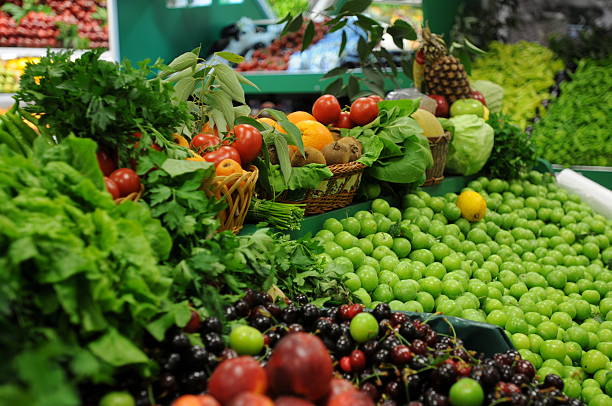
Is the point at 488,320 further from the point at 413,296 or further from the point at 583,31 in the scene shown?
the point at 583,31

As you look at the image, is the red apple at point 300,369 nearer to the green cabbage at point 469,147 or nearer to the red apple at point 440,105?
the green cabbage at point 469,147

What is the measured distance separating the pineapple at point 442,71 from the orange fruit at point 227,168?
7.89ft

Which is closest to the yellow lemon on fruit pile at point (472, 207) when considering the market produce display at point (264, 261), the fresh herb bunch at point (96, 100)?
the market produce display at point (264, 261)

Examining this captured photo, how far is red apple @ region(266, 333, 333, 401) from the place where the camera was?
41.9 inches

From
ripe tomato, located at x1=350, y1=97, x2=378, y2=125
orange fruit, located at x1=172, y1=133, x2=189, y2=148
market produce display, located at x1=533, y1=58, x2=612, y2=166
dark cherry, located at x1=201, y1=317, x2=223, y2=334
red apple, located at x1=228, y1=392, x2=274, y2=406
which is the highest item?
orange fruit, located at x1=172, y1=133, x2=189, y2=148

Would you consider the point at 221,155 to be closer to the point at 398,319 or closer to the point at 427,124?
the point at 398,319

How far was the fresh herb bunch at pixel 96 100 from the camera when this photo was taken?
5.50 feet

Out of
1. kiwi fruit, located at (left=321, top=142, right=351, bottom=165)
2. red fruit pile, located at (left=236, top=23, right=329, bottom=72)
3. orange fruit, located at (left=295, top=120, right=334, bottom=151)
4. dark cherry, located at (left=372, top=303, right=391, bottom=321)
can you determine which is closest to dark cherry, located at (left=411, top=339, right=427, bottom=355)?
dark cherry, located at (left=372, top=303, right=391, bottom=321)

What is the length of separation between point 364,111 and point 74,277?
210 centimetres

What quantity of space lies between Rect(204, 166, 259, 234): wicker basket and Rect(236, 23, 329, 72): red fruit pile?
474 centimetres

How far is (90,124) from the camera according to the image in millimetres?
1707

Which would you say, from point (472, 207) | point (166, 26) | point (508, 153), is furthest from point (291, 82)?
point (472, 207)

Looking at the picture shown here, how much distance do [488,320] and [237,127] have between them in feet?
4.11

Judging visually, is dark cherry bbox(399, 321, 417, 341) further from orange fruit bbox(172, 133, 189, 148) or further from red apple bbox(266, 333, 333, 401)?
orange fruit bbox(172, 133, 189, 148)
